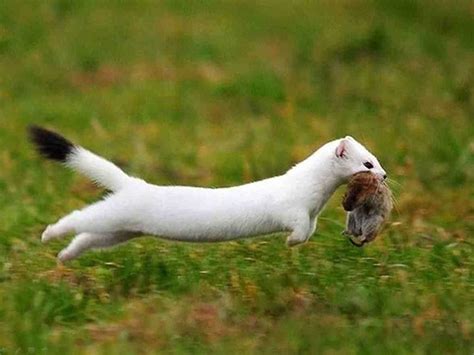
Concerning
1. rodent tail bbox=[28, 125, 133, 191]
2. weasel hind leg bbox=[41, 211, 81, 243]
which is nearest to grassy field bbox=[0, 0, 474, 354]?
weasel hind leg bbox=[41, 211, 81, 243]

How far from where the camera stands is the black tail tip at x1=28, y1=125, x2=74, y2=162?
19.9 feet

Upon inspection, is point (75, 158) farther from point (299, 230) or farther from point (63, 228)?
point (299, 230)

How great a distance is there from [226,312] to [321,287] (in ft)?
1.81

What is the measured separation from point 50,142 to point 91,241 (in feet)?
1.50

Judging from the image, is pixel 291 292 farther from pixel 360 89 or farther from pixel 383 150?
pixel 360 89

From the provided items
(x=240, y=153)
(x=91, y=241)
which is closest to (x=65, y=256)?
(x=91, y=241)

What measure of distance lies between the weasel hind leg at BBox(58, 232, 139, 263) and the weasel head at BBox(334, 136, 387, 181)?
0.91 m

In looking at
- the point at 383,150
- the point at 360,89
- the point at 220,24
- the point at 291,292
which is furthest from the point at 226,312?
the point at 220,24

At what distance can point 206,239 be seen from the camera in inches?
239

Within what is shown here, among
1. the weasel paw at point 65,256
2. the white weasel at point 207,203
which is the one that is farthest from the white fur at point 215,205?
the weasel paw at point 65,256

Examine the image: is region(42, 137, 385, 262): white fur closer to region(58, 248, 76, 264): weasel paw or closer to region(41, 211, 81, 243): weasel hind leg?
region(41, 211, 81, 243): weasel hind leg

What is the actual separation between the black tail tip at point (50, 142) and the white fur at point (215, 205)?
0.04 m

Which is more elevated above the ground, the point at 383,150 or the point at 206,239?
the point at 383,150

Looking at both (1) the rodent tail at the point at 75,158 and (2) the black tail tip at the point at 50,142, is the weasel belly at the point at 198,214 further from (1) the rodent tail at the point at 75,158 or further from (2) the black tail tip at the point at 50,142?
(2) the black tail tip at the point at 50,142
